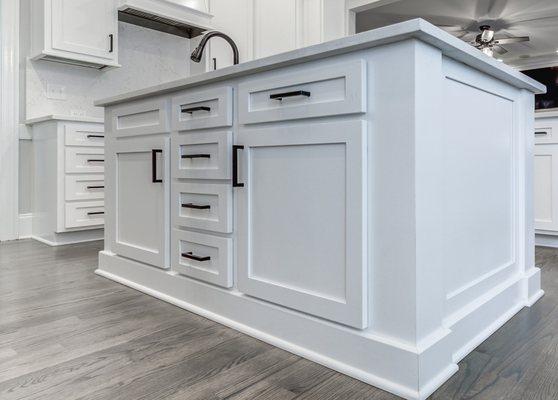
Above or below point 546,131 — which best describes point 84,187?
below

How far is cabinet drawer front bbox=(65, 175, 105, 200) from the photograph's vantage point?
2980 mm

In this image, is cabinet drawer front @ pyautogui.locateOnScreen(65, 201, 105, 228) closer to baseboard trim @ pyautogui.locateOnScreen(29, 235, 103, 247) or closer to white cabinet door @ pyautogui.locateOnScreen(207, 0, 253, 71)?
baseboard trim @ pyautogui.locateOnScreen(29, 235, 103, 247)

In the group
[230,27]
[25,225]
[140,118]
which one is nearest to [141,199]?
[140,118]

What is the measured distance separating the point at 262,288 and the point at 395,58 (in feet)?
2.45

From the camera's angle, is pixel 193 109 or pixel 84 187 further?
pixel 84 187

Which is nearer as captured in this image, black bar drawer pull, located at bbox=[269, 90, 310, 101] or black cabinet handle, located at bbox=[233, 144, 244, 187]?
black bar drawer pull, located at bbox=[269, 90, 310, 101]

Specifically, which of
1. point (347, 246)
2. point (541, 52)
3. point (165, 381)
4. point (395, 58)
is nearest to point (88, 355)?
point (165, 381)

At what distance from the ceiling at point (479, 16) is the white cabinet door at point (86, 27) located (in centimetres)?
268

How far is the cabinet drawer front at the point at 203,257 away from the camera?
146 centimetres

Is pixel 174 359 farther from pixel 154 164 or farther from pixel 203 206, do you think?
pixel 154 164

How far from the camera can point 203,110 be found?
154cm

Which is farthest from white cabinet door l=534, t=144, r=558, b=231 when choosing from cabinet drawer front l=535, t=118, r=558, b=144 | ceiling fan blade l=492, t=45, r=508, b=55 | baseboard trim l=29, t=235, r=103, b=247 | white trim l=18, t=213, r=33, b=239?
white trim l=18, t=213, r=33, b=239

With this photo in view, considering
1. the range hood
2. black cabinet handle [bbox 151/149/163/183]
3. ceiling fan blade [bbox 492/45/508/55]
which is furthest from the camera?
ceiling fan blade [bbox 492/45/508/55]

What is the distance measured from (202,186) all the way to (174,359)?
0.60 meters
